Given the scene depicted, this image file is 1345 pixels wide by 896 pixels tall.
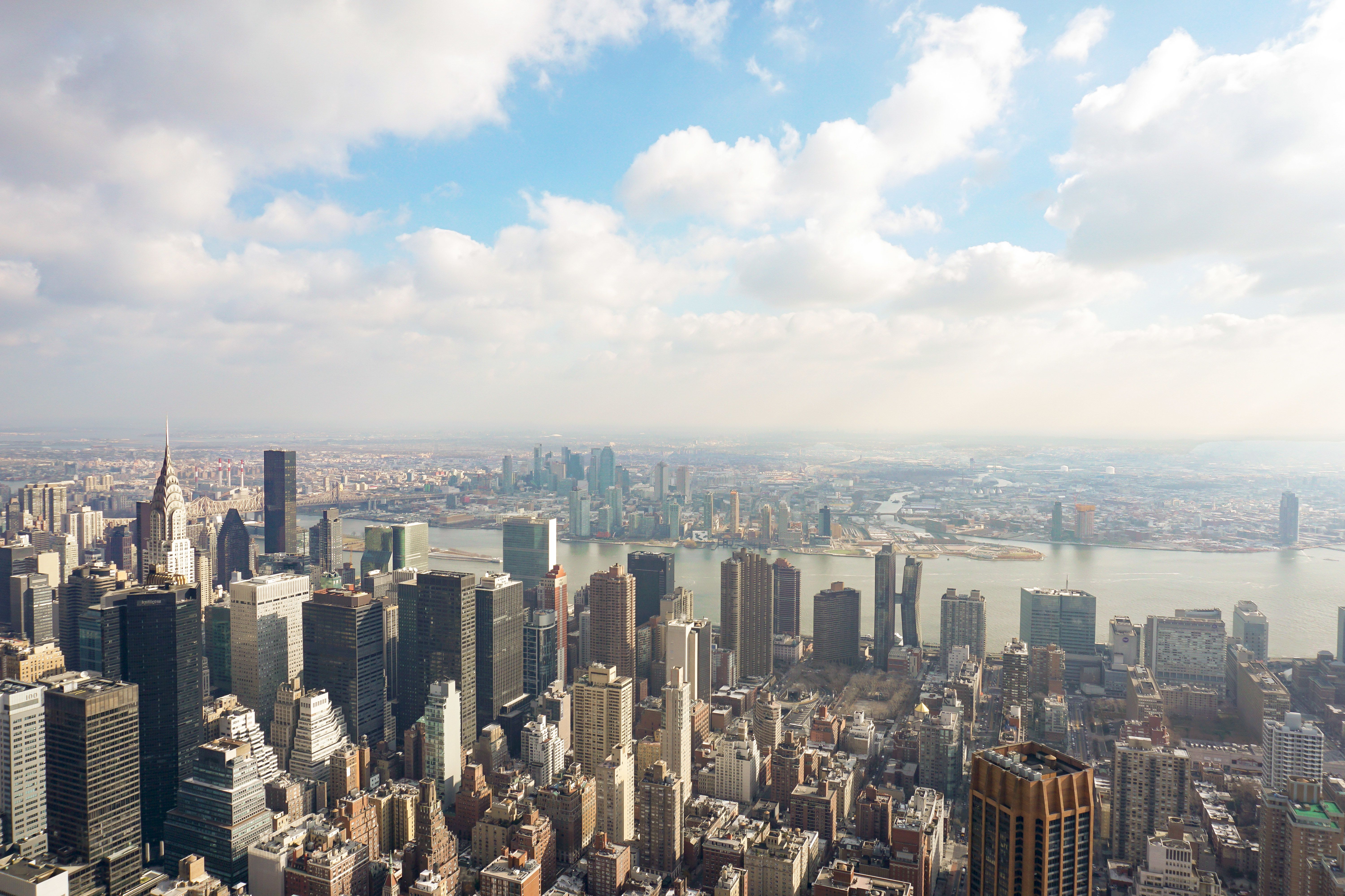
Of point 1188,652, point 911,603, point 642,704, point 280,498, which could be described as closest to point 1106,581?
point 1188,652

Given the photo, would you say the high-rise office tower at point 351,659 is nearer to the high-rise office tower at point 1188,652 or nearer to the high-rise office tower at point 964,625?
the high-rise office tower at point 964,625

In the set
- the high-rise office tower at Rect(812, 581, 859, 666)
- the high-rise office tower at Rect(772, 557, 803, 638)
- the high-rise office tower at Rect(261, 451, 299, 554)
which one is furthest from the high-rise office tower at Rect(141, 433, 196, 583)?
the high-rise office tower at Rect(812, 581, 859, 666)

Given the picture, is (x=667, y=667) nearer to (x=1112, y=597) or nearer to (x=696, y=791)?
(x=696, y=791)

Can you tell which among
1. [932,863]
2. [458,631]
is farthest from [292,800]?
[932,863]

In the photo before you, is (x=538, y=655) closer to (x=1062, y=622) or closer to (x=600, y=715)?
(x=600, y=715)

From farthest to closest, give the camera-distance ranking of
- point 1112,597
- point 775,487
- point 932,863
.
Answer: point 775,487
point 1112,597
point 932,863

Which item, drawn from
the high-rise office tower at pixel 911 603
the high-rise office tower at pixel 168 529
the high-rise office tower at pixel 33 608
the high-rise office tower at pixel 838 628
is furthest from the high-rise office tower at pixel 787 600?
the high-rise office tower at pixel 33 608
